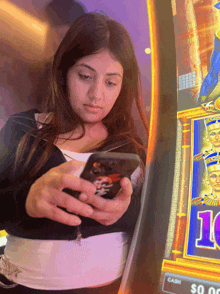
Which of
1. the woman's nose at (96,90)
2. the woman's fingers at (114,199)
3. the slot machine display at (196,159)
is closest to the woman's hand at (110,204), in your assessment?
the woman's fingers at (114,199)

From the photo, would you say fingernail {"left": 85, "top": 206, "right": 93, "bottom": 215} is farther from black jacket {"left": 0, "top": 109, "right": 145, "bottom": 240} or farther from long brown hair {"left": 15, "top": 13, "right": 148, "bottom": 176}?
long brown hair {"left": 15, "top": 13, "right": 148, "bottom": 176}

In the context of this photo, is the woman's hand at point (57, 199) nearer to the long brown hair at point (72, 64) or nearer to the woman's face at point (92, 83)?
the long brown hair at point (72, 64)

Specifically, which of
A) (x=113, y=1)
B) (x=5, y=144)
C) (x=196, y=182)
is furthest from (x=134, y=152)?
(x=113, y=1)

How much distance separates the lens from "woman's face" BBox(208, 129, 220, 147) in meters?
0.75

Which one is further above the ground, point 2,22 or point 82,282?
point 2,22

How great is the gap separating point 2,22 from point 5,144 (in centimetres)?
36

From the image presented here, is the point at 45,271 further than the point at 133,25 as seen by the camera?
No

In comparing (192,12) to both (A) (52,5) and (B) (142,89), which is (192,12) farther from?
(A) (52,5)

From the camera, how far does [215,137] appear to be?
749mm

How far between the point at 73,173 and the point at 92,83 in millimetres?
270

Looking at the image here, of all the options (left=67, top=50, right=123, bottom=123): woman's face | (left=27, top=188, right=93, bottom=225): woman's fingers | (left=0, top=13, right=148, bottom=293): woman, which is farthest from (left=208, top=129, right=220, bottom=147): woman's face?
(left=27, top=188, right=93, bottom=225): woman's fingers

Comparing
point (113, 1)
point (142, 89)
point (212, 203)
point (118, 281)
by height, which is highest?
point (113, 1)

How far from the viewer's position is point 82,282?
25.8 inches

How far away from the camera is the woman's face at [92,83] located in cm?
72
